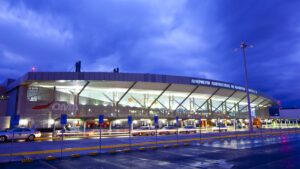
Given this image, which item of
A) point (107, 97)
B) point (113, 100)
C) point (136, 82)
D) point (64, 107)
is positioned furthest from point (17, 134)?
point (136, 82)

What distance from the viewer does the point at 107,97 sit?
155 ft

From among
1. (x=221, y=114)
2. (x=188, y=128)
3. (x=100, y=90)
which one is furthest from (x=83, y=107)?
(x=221, y=114)

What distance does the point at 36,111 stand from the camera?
129 ft

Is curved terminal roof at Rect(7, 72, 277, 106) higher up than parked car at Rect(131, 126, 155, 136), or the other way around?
curved terminal roof at Rect(7, 72, 277, 106)

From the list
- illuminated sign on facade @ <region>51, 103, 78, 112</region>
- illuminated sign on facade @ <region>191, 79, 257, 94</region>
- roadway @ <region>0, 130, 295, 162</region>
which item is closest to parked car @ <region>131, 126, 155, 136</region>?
roadway @ <region>0, 130, 295, 162</region>

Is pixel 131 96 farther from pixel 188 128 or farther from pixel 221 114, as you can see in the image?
pixel 221 114

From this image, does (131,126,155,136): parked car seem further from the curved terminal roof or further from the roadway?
the roadway

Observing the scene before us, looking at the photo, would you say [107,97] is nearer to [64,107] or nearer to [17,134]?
[64,107]

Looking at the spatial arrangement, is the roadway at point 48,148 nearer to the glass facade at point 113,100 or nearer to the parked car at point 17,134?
the parked car at point 17,134

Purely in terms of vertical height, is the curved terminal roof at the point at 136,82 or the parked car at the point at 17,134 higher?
the curved terminal roof at the point at 136,82

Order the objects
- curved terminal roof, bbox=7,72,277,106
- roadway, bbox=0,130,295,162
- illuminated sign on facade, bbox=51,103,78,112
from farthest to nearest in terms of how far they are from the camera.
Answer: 1. illuminated sign on facade, bbox=51,103,78,112
2. curved terminal roof, bbox=7,72,277,106
3. roadway, bbox=0,130,295,162

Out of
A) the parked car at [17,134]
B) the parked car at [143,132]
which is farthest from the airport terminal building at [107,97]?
the parked car at [143,132]

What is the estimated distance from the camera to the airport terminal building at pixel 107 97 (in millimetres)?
39312

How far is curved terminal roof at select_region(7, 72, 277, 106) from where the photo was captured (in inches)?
1505
